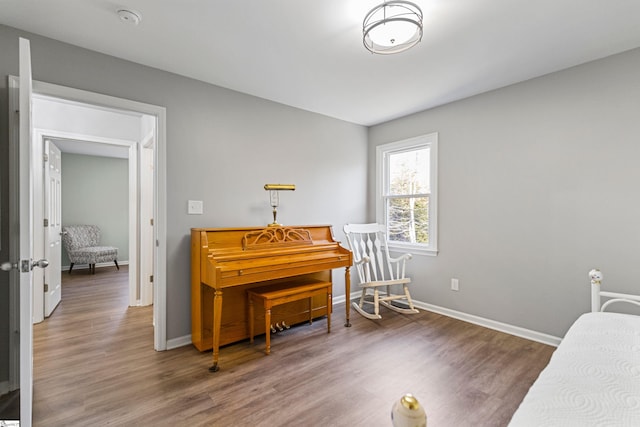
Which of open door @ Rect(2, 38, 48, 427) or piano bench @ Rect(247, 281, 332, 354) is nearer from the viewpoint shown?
open door @ Rect(2, 38, 48, 427)

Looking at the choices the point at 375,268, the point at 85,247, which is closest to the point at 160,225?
the point at 375,268

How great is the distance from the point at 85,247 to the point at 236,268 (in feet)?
18.0

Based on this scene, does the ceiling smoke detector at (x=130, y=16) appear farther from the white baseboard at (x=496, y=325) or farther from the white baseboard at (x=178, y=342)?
the white baseboard at (x=496, y=325)

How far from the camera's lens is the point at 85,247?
241 inches

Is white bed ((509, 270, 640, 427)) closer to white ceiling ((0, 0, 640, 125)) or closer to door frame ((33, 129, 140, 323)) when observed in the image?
white ceiling ((0, 0, 640, 125))

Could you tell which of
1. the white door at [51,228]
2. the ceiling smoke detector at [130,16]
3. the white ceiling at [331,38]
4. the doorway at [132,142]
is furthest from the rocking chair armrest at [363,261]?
the white door at [51,228]

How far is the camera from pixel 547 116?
2752 mm

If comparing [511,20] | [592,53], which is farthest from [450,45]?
[592,53]

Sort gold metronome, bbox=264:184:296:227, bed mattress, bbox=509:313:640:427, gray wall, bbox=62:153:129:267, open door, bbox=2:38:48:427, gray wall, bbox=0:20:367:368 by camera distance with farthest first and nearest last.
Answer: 1. gray wall, bbox=62:153:129:267
2. gold metronome, bbox=264:184:296:227
3. gray wall, bbox=0:20:367:368
4. open door, bbox=2:38:48:427
5. bed mattress, bbox=509:313:640:427

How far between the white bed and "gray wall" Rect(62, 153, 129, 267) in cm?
778

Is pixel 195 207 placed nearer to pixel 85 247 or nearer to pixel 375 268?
pixel 375 268

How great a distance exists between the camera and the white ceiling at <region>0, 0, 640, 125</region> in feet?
6.10

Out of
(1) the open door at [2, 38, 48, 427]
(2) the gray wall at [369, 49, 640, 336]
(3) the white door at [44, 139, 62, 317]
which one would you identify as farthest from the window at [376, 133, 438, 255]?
(3) the white door at [44, 139, 62, 317]

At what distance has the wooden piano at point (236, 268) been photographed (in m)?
2.43
